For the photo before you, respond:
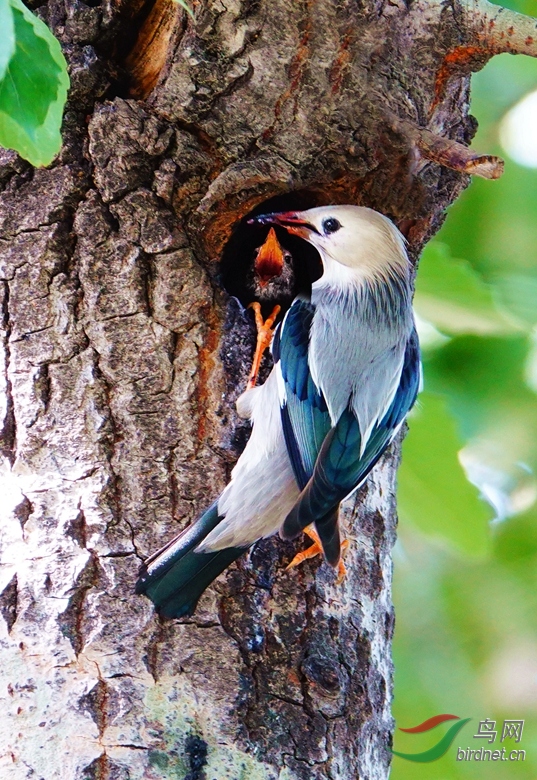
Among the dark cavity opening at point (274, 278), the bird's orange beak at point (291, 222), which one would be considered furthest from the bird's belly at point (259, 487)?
the bird's orange beak at point (291, 222)

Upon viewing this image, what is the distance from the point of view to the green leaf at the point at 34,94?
55.4 inches

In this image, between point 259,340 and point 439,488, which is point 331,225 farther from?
point 439,488

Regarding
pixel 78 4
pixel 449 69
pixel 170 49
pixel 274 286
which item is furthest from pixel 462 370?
pixel 78 4

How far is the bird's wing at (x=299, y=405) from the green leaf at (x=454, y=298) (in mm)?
559

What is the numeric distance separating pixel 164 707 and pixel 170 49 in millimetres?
1630

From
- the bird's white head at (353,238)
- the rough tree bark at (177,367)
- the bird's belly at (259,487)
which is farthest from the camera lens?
the bird's white head at (353,238)

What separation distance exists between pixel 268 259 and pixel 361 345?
0.63 m

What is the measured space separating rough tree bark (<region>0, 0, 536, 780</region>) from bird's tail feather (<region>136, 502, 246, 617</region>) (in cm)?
4

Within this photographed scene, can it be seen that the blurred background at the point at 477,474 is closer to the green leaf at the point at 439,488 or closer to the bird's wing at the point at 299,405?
the green leaf at the point at 439,488

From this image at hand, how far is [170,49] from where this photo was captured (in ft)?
7.37

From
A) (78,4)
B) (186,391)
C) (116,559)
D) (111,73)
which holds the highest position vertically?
(78,4)

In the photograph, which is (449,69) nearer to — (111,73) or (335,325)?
(335,325)

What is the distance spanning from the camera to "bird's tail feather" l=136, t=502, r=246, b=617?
202 cm

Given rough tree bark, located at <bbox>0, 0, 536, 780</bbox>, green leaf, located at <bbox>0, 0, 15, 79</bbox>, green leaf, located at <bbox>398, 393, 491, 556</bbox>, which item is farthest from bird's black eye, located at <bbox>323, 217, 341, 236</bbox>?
green leaf, located at <bbox>0, 0, 15, 79</bbox>
